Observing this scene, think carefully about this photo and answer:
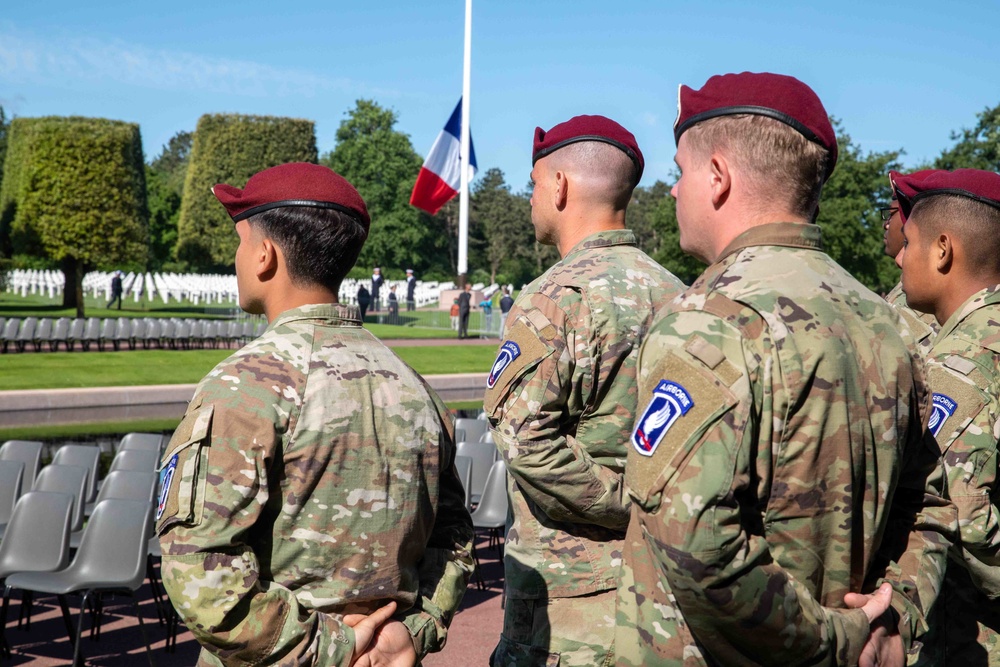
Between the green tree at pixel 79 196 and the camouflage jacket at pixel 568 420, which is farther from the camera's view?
the green tree at pixel 79 196

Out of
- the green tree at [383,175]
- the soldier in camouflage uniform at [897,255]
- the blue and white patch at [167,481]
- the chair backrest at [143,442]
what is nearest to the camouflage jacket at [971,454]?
the soldier in camouflage uniform at [897,255]

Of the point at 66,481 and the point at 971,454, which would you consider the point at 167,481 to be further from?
the point at 66,481

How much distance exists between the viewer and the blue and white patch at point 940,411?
117 inches

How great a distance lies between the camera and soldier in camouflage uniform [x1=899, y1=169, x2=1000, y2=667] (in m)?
2.92

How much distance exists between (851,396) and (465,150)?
2376cm

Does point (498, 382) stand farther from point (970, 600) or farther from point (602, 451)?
point (970, 600)

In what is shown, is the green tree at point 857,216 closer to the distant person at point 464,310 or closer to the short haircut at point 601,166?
the distant person at point 464,310

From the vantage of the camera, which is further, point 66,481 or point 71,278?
point 71,278

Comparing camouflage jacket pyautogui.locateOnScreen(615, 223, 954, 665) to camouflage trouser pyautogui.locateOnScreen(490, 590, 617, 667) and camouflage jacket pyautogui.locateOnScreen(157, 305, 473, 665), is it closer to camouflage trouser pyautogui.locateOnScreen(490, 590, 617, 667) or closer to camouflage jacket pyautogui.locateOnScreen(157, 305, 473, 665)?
camouflage jacket pyautogui.locateOnScreen(157, 305, 473, 665)

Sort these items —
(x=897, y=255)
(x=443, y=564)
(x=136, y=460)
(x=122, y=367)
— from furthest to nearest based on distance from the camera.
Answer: (x=122, y=367), (x=136, y=460), (x=897, y=255), (x=443, y=564)

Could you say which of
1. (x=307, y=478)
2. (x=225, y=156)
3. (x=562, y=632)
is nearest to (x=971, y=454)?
(x=562, y=632)

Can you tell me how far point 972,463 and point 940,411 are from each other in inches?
6.9

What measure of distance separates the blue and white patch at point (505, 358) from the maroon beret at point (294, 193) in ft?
2.23

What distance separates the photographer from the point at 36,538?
5.80 meters
